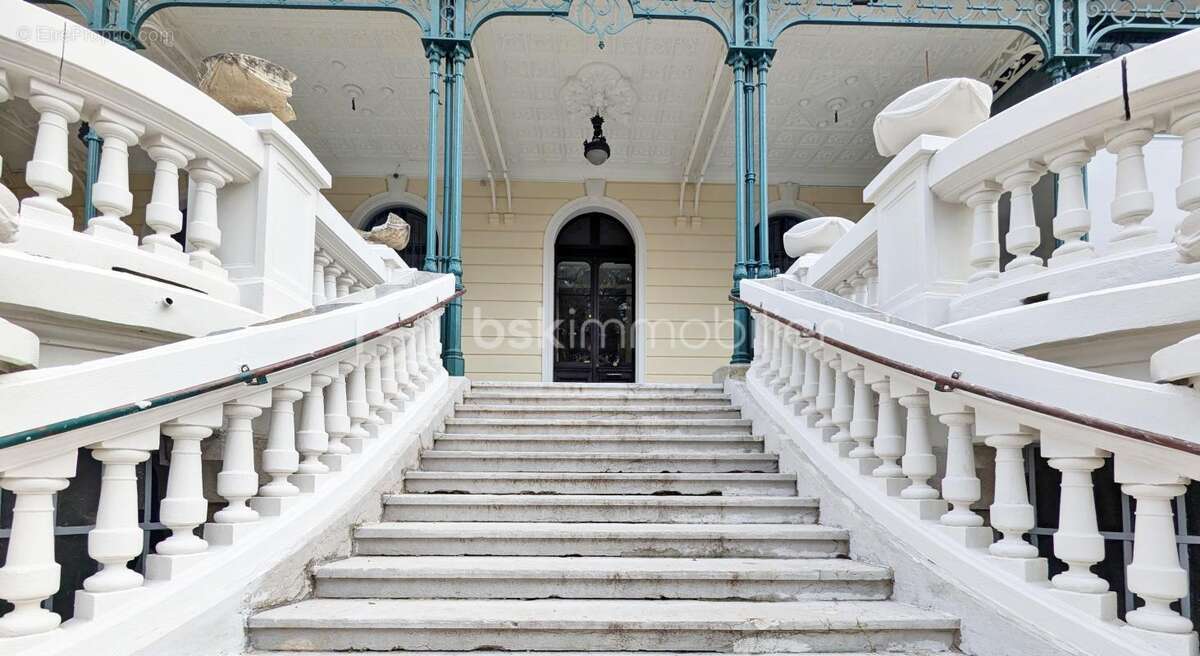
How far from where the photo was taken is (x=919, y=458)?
263 cm

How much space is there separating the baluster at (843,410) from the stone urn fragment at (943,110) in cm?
117

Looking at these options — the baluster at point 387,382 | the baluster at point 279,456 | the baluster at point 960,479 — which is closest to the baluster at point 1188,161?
the baluster at point 960,479

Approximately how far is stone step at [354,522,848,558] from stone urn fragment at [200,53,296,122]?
1.97 meters

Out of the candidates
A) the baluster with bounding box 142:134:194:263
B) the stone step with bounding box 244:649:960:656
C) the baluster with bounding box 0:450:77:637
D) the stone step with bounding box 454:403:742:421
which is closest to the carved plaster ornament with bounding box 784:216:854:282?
the stone step with bounding box 454:403:742:421

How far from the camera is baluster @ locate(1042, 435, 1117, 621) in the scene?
198 cm

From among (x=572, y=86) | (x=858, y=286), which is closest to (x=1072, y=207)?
(x=858, y=286)

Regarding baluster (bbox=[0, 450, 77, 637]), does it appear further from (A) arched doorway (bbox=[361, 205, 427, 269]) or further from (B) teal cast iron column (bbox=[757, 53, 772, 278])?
(A) arched doorway (bbox=[361, 205, 427, 269])

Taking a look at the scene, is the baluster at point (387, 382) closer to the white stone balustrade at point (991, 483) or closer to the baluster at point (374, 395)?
the baluster at point (374, 395)

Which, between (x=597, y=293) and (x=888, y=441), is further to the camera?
(x=597, y=293)

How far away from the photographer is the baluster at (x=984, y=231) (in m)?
2.93

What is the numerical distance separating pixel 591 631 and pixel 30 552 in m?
1.49

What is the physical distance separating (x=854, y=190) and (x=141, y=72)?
879cm

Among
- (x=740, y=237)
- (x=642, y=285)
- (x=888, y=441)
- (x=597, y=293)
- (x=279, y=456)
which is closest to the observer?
(x=279, y=456)

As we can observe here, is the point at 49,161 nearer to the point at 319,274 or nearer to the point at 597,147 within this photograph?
the point at 319,274
